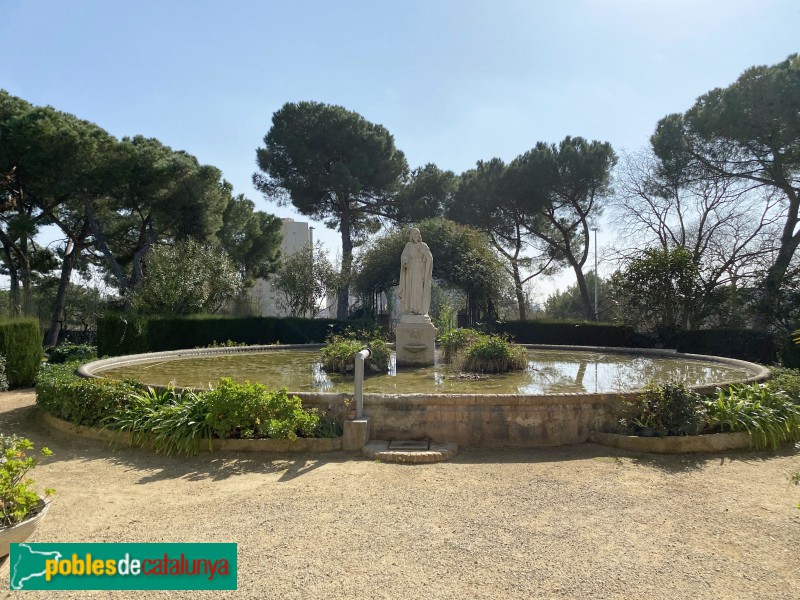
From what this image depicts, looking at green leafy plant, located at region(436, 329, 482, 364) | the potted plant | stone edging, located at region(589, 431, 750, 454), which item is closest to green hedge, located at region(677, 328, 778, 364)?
green leafy plant, located at region(436, 329, 482, 364)

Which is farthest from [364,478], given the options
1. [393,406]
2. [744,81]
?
[744,81]

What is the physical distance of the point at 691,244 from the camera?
77.2 ft

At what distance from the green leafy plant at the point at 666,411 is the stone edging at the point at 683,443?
0.11 meters

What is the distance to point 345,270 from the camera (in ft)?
80.8

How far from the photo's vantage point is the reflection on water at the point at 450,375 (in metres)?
7.89

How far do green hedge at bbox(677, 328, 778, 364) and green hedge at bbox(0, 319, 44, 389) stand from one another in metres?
16.5

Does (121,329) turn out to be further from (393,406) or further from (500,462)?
(500,462)

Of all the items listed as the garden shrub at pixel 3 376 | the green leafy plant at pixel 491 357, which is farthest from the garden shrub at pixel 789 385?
the garden shrub at pixel 3 376

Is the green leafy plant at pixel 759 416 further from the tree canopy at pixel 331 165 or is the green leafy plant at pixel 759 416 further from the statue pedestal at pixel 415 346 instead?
the tree canopy at pixel 331 165

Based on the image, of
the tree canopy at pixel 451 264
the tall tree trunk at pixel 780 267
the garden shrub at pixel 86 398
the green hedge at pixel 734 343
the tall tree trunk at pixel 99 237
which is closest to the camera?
the garden shrub at pixel 86 398

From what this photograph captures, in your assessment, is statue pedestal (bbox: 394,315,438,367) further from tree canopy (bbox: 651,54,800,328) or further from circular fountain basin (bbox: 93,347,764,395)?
tree canopy (bbox: 651,54,800,328)

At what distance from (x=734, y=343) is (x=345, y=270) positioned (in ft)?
50.3

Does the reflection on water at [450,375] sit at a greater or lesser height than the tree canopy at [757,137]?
lesser

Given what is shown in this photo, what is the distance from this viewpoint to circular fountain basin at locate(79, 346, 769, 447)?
6.04 metres
